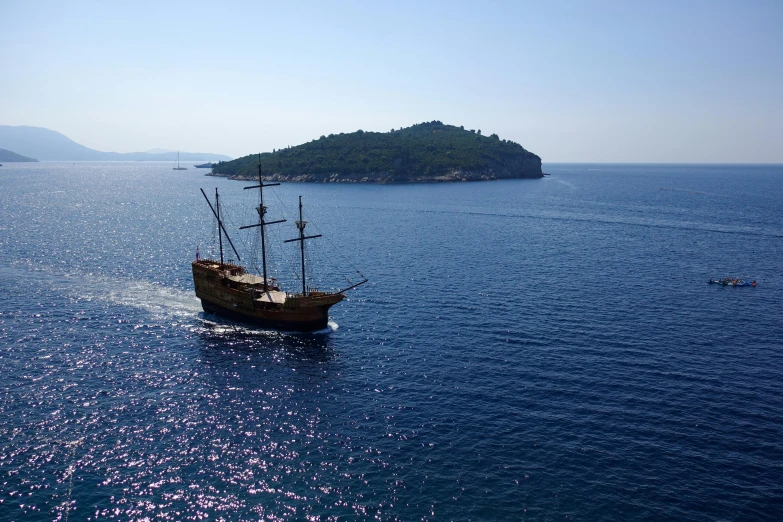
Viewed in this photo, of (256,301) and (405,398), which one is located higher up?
(256,301)

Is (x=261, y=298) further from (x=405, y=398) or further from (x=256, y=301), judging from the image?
(x=405, y=398)

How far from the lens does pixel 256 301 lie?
238 ft

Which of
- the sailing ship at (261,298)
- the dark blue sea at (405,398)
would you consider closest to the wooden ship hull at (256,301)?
the sailing ship at (261,298)

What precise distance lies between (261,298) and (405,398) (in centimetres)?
3160

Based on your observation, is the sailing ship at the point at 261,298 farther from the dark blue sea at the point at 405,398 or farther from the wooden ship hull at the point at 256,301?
the dark blue sea at the point at 405,398

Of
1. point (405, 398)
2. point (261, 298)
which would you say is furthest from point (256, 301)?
point (405, 398)

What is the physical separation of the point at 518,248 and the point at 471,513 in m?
94.7

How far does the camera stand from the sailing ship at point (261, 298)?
229ft

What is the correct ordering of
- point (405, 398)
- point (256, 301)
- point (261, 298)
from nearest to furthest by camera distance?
point (405, 398) < point (256, 301) < point (261, 298)

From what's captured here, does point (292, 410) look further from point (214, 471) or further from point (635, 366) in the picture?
point (635, 366)

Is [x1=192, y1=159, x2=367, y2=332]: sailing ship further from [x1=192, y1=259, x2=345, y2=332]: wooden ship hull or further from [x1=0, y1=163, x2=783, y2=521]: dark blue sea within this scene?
[x1=0, y1=163, x2=783, y2=521]: dark blue sea

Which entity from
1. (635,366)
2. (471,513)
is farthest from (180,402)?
(635,366)

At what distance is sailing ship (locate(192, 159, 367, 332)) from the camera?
6988 cm

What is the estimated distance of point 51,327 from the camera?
224 ft
